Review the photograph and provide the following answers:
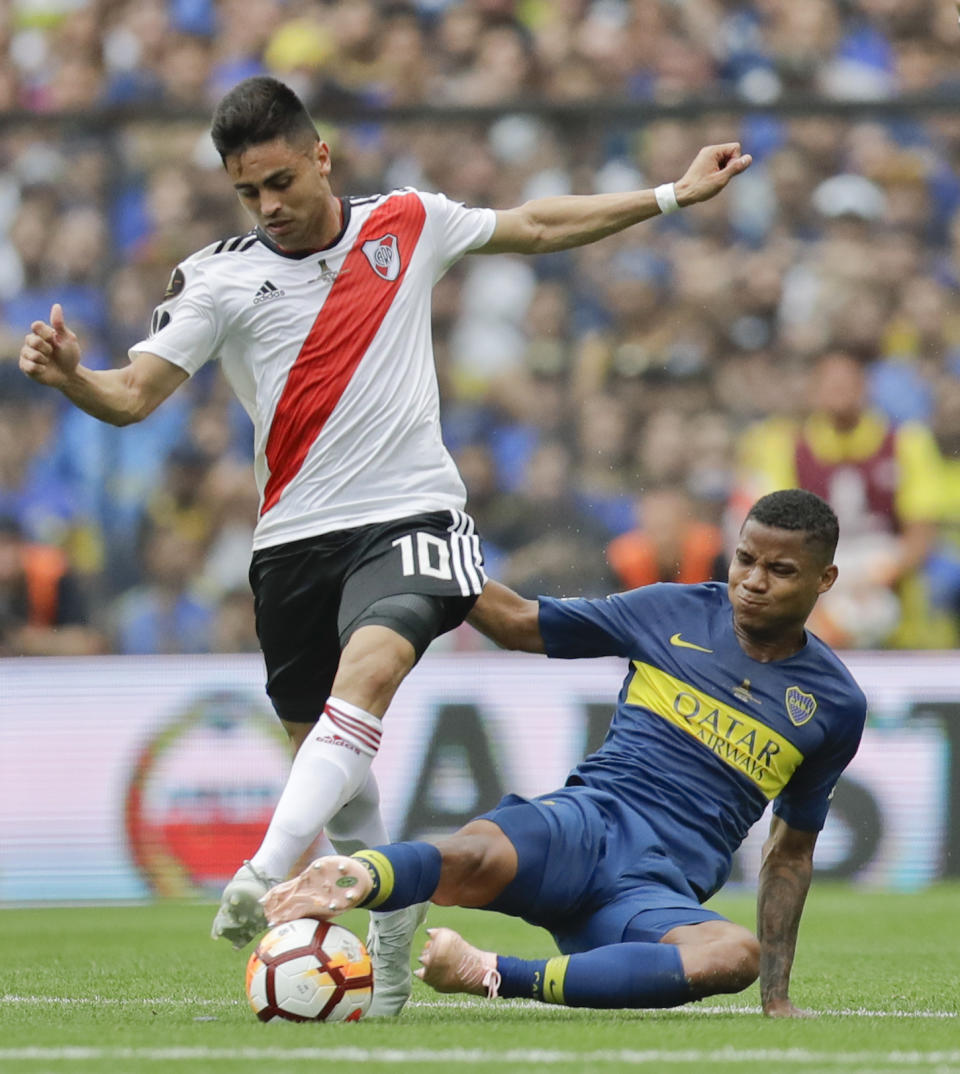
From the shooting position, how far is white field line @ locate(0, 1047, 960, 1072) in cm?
380

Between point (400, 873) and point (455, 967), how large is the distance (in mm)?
260

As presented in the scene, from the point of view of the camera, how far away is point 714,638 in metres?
5.23

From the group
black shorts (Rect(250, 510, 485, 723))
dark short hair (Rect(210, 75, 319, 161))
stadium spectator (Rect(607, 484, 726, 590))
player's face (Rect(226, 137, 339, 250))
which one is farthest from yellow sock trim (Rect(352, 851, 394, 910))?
stadium spectator (Rect(607, 484, 726, 590))

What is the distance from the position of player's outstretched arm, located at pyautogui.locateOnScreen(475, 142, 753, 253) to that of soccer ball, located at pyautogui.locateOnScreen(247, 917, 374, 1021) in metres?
2.21

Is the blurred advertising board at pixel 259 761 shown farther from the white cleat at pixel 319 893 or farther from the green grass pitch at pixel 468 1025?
the white cleat at pixel 319 893

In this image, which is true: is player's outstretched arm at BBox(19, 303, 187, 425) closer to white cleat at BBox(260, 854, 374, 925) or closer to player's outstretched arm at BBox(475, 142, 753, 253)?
player's outstretched arm at BBox(475, 142, 753, 253)

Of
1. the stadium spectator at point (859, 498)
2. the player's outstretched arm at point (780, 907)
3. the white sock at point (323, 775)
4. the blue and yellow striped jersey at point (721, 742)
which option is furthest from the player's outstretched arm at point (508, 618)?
the stadium spectator at point (859, 498)

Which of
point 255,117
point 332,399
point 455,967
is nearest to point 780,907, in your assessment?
point 455,967

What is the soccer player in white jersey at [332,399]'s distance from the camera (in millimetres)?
5090

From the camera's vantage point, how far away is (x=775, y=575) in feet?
16.4

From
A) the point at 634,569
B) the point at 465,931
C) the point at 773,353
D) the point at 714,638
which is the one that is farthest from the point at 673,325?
the point at 714,638

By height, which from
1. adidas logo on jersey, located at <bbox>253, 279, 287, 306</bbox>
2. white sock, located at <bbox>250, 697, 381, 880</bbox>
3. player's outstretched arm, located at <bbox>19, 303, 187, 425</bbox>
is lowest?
white sock, located at <bbox>250, 697, 381, 880</bbox>

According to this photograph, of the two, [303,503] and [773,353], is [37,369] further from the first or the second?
[773,353]

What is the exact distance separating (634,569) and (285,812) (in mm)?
5362
